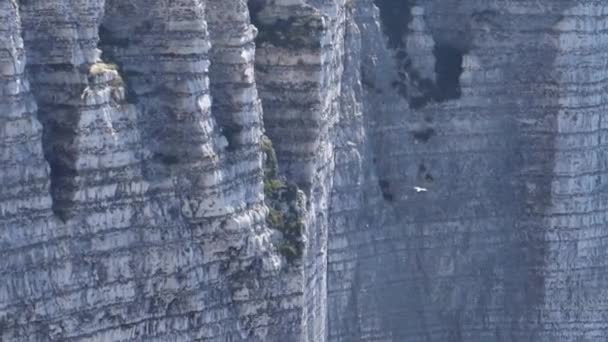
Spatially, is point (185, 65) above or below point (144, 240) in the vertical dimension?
above

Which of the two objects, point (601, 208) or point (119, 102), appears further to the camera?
point (601, 208)

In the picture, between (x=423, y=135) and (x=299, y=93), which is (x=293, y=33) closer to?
(x=299, y=93)

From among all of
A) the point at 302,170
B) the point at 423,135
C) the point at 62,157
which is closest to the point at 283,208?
the point at 302,170

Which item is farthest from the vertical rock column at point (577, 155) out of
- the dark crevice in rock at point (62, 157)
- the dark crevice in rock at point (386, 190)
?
the dark crevice in rock at point (62, 157)

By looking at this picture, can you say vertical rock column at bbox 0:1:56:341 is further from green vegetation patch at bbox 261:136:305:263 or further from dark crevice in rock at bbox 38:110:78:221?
green vegetation patch at bbox 261:136:305:263

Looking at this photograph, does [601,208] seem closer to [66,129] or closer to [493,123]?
[493,123]

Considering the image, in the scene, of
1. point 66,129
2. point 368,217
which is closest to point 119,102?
point 66,129
